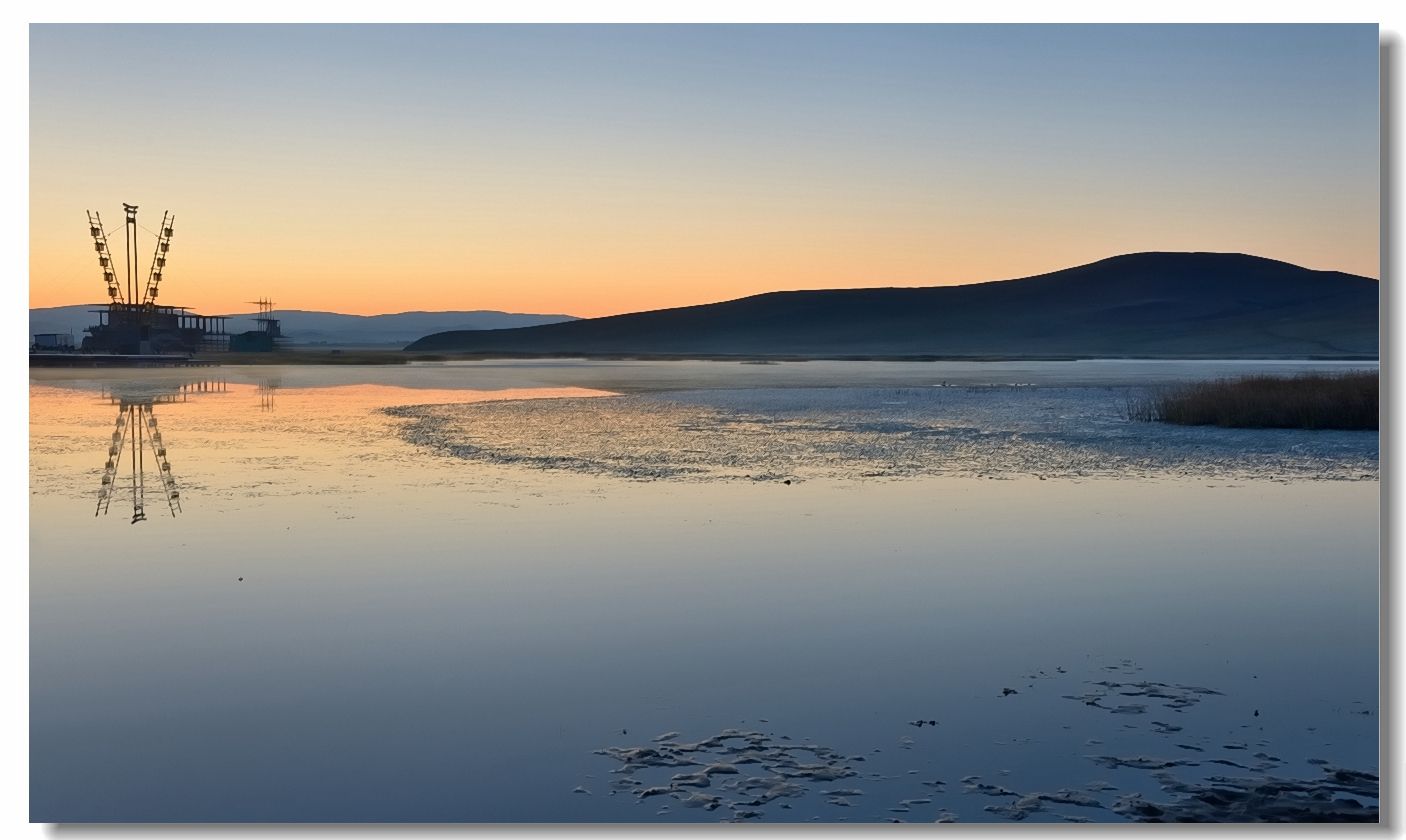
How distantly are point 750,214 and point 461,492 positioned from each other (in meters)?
5.59

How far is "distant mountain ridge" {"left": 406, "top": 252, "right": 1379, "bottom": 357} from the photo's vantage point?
12588 centimetres

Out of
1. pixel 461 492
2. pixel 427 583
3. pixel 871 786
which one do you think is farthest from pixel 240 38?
pixel 871 786

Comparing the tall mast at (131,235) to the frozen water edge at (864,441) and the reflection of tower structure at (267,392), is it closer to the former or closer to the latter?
the frozen water edge at (864,441)

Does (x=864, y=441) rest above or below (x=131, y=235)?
below

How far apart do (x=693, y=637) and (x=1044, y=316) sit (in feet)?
449

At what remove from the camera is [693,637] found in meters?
8.09

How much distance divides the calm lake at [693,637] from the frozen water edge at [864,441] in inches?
10.5

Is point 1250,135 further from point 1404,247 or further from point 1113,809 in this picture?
point 1113,809

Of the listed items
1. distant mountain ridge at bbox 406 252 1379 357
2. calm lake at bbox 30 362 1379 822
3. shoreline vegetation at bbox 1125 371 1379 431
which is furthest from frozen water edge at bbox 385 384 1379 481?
distant mountain ridge at bbox 406 252 1379 357

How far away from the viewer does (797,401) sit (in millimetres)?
32906

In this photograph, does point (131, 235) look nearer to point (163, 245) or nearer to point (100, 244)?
point (100, 244)

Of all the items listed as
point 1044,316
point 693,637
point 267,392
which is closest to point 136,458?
point 693,637

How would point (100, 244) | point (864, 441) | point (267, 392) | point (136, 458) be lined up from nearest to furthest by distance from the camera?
point (100, 244), point (136, 458), point (864, 441), point (267, 392)

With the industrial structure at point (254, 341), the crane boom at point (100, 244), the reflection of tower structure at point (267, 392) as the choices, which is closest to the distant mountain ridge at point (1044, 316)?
the industrial structure at point (254, 341)
